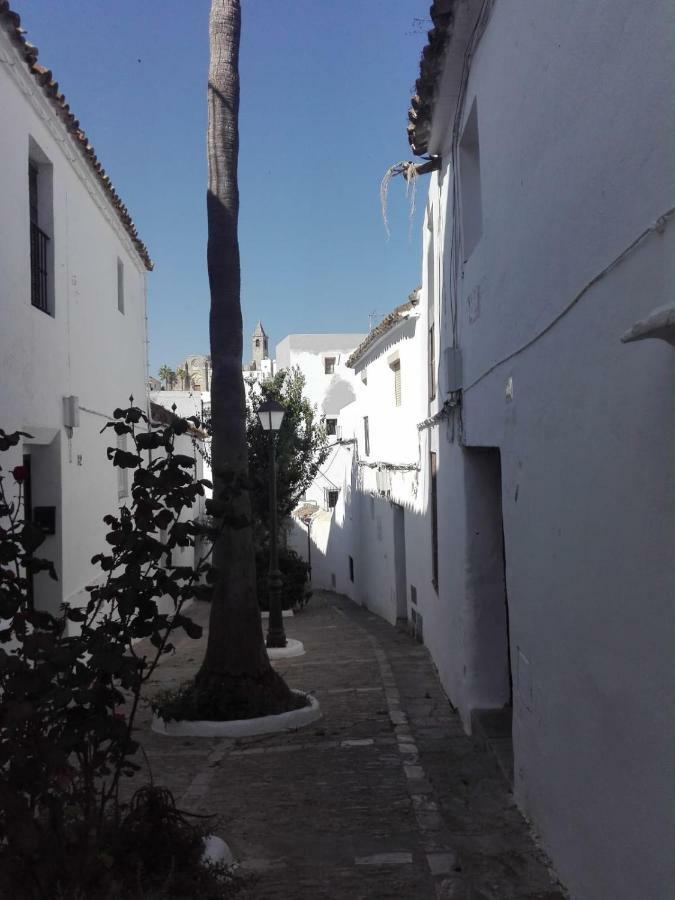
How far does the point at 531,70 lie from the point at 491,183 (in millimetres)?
1363

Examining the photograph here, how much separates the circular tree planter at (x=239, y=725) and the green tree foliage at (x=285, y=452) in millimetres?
10766

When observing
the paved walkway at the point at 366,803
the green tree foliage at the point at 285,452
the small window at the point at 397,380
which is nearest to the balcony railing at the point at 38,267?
the paved walkway at the point at 366,803

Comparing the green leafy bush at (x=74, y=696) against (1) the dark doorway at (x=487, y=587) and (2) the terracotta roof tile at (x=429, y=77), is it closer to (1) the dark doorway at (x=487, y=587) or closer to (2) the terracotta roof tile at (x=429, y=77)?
(1) the dark doorway at (x=487, y=587)

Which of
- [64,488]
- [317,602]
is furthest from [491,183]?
[317,602]

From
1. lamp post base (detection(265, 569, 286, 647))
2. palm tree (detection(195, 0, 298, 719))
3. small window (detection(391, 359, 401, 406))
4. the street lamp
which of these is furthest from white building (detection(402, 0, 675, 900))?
small window (detection(391, 359, 401, 406))

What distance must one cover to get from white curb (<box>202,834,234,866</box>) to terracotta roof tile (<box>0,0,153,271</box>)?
6.40 meters

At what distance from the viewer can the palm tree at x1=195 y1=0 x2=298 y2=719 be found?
8219 mm

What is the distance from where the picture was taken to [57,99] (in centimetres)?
877

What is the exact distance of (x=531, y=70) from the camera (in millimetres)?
4742

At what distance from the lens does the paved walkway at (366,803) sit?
15.0ft

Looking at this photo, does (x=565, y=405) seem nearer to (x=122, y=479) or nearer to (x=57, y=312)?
(x=57, y=312)

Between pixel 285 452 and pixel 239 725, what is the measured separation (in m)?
12.6

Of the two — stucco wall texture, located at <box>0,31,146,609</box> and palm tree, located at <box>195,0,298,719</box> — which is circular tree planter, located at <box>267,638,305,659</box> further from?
palm tree, located at <box>195,0,298,719</box>

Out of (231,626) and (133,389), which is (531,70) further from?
(133,389)
